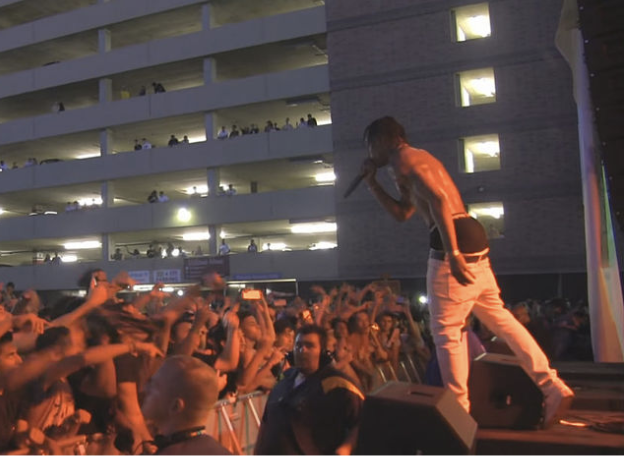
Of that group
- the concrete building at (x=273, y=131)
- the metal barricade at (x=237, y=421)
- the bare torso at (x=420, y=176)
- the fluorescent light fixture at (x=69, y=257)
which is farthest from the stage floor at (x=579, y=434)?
the fluorescent light fixture at (x=69, y=257)

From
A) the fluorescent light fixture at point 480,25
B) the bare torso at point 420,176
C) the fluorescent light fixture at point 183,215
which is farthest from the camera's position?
the fluorescent light fixture at point 183,215

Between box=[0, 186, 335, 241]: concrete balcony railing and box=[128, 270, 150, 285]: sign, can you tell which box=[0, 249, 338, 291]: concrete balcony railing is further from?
box=[0, 186, 335, 241]: concrete balcony railing

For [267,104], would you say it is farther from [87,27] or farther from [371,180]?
[371,180]

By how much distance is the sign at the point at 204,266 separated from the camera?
23688 mm

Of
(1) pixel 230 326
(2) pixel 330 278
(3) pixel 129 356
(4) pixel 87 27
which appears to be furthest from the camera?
(4) pixel 87 27

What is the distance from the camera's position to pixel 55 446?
3.88m

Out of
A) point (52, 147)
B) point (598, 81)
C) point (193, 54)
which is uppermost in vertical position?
point (193, 54)

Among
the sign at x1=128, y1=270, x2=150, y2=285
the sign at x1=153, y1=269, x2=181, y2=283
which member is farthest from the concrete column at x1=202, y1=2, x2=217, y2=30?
the sign at x1=128, y1=270, x2=150, y2=285

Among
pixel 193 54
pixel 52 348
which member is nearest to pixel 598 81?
pixel 52 348

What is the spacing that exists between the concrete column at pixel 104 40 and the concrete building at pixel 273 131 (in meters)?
0.10

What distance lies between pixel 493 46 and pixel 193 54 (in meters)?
12.6

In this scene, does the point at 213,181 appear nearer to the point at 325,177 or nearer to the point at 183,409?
the point at 325,177

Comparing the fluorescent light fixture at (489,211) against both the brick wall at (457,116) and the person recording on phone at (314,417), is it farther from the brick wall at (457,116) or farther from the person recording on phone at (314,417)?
the person recording on phone at (314,417)

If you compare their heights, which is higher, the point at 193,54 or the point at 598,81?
the point at 193,54
